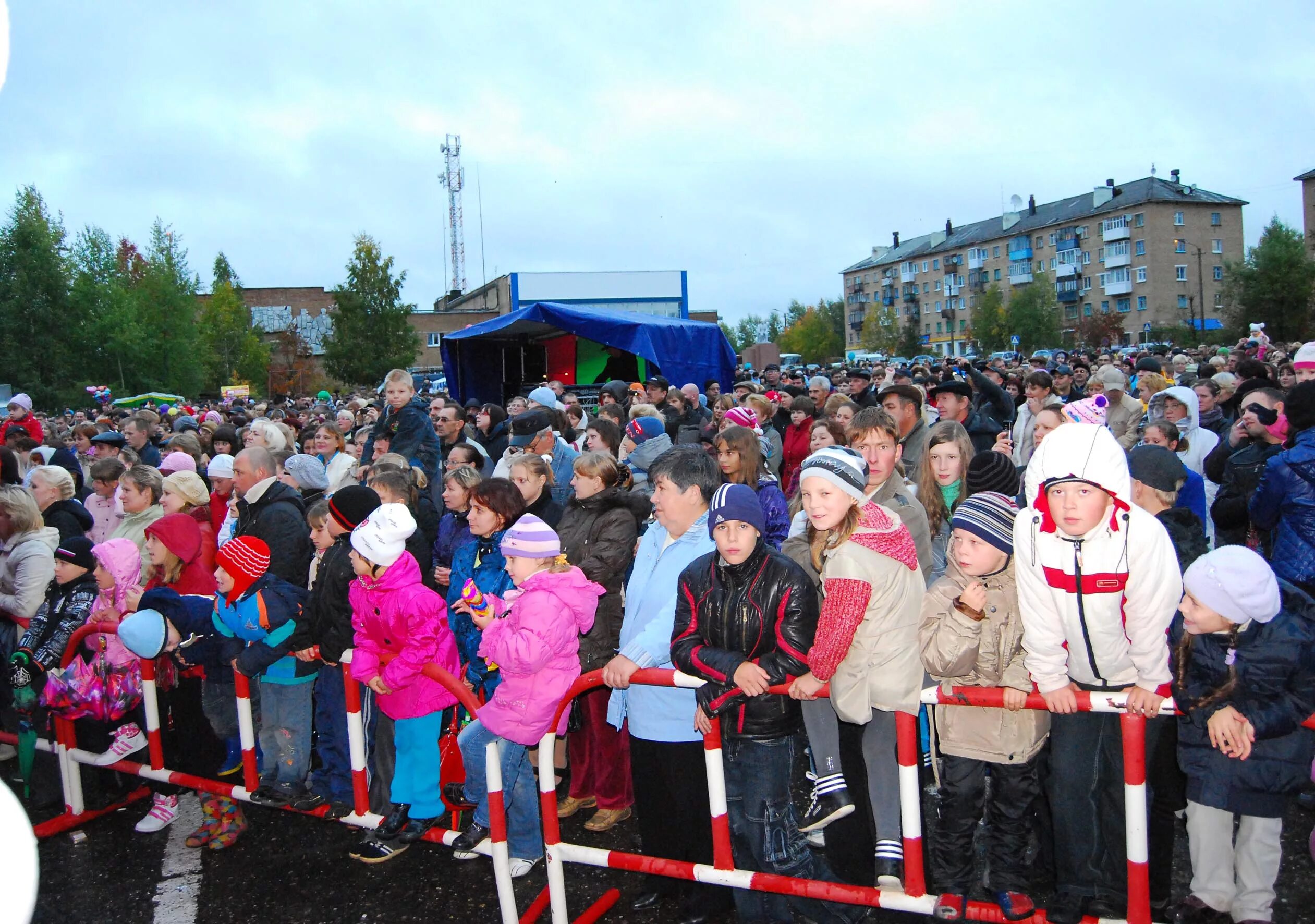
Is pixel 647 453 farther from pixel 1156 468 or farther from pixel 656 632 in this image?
pixel 1156 468

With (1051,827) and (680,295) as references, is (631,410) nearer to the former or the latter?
(1051,827)

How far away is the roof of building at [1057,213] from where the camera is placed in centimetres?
8406

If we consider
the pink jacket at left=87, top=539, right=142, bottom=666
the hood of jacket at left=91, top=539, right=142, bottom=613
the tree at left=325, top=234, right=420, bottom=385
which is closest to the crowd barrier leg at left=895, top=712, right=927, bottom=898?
the pink jacket at left=87, top=539, right=142, bottom=666

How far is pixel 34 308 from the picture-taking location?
146ft

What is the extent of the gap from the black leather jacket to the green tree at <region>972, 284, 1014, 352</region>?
261ft

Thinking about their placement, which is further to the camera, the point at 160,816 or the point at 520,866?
the point at 160,816

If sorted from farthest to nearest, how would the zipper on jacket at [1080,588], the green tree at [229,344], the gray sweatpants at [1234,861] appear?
1. the green tree at [229,344]
2. the gray sweatpants at [1234,861]
3. the zipper on jacket at [1080,588]

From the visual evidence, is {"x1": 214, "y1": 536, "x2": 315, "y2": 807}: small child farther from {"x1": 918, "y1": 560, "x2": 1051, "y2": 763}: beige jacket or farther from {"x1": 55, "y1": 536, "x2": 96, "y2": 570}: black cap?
{"x1": 918, "y1": 560, "x2": 1051, "y2": 763}: beige jacket

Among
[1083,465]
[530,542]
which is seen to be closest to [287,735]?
[530,542]

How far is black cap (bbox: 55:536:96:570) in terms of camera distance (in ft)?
17.0

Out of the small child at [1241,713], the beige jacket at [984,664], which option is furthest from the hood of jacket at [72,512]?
the small child at [1241,713]

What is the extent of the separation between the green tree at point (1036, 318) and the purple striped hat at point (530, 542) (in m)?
77.2

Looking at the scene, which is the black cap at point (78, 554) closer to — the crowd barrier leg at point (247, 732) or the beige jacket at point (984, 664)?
Answer: the crowd barrier leg at point (247, 732)

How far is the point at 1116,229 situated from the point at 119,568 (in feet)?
312
